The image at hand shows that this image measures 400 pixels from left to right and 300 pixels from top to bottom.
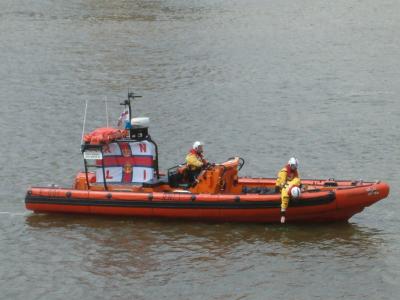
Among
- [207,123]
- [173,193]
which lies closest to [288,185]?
[173,193]

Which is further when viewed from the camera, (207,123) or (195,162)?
(207,123)

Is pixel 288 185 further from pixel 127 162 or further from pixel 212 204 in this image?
pixel 127 162

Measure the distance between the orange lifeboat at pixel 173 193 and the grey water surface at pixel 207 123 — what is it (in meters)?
0.42

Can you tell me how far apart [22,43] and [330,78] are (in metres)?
18.7

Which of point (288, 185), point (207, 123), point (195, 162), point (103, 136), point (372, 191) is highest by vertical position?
point (207, 123)

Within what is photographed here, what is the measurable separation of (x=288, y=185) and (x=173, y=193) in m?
2.83

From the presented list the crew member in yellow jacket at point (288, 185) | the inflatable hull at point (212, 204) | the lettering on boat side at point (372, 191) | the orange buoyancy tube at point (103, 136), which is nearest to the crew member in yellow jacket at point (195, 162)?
the inflatable hull at point (212, 204)

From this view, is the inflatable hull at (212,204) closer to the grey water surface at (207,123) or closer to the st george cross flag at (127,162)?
the grey water surface at (207,123)

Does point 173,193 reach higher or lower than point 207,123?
lower

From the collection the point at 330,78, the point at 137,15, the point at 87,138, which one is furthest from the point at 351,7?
the point at 87,138

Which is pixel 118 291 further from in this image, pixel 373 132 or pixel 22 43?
pixel 22 43

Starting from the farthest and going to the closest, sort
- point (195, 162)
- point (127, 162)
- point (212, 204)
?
point (127, 162)
point (195, 162)
point (212, 204)

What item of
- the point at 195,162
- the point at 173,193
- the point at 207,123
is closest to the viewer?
the point at 173,193

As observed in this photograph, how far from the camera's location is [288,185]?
1959 centimetres
